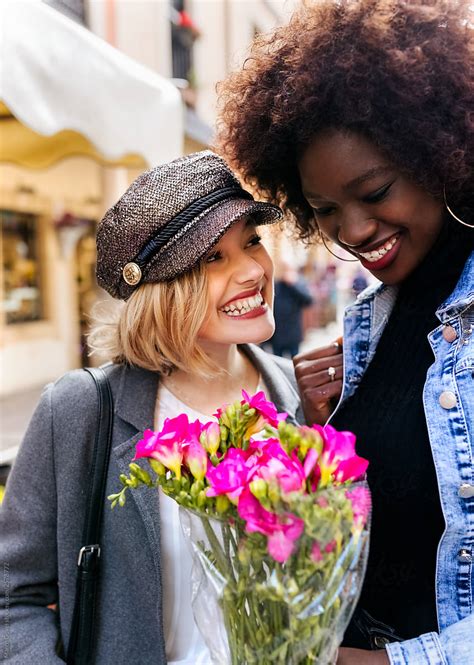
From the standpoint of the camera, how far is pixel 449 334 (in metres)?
1.46

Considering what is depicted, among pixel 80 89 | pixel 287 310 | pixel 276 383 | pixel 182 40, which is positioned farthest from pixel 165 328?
pixel 182 40

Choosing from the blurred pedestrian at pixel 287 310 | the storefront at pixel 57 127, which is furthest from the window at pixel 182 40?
the blurred pedestrian at pixel 287 310

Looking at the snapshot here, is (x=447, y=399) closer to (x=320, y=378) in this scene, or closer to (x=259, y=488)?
(x=320, y=378)

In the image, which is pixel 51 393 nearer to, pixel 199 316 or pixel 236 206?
pixel 199 316

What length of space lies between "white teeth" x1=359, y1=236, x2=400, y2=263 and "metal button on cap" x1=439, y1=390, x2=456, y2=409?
14.2 inches

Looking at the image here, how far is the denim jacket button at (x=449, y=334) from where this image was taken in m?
1.45

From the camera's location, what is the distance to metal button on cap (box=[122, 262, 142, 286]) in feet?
5.55

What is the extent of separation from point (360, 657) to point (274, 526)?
1.57 feet

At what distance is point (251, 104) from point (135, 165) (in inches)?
87.9

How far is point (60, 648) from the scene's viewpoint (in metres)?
1.58

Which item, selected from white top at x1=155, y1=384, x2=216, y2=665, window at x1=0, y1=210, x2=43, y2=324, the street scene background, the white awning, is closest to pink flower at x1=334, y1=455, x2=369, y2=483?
white top at x1=155, y1=384, x2=216, y2=665

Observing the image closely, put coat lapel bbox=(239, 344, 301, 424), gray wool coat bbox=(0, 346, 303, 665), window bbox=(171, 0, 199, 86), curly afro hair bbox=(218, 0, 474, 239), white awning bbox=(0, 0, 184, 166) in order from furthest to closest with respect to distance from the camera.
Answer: window bbox=(171, 0, 199, 86) → white awning bbox=(0, 0, 184, 166) → coat lapel bbox=(239, 344, 301, 424) → gray wool coat bbox=(0, 346, 303, 665) → curly afro hair bbox=(218, 0, 474, 239)

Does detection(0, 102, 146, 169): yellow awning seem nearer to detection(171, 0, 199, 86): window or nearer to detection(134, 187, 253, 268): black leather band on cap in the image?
detection(134, 187, 253, 268): black leather band on cap

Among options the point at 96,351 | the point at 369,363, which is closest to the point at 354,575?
the point at 369,363
